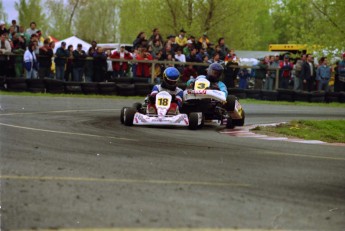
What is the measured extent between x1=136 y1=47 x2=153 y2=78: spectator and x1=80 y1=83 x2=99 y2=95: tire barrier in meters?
1.69

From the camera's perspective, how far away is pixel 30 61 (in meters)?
20.1

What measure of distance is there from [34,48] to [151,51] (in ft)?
14.1

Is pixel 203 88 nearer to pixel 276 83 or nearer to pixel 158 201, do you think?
pixel 158 201

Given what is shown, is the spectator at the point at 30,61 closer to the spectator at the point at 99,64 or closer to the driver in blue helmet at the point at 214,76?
the spectator at the point at 99,64

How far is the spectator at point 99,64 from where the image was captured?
847 inches

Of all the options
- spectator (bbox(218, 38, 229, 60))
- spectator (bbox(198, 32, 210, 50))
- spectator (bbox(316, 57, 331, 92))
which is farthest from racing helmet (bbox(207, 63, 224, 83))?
spectator (bbox(316, 57, 331, 92))

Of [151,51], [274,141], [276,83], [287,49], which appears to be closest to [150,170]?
[274,141]

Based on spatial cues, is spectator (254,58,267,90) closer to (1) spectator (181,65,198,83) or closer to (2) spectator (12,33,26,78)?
(1) spectator (181,65,198,83)

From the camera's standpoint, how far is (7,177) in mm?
6148

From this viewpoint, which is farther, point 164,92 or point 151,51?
point 151,51

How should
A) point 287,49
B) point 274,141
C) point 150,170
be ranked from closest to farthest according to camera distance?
point 150,170
point 274,141
point 287,49

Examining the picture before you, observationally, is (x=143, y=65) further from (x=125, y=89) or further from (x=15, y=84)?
(x=15, y=84)

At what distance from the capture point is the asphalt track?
5.00m

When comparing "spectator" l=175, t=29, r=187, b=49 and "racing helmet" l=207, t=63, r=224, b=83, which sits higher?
"spectator" l=175, t=29, r=187, b=49
